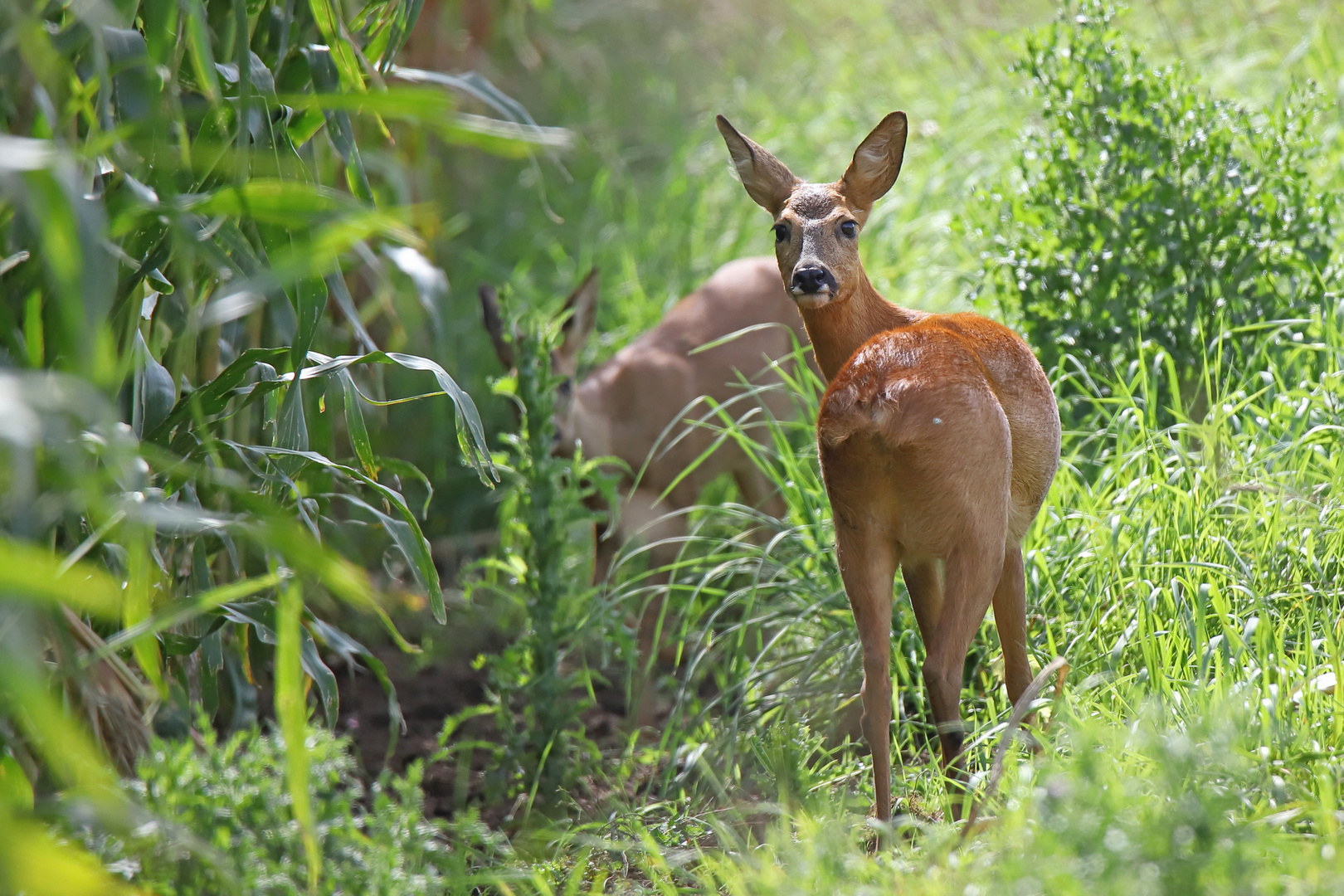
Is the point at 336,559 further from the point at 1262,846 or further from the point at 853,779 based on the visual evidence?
the point at 853,779

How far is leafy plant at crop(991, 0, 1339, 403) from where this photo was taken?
378 cm

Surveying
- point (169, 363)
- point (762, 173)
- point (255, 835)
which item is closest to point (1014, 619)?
point (762, 173)

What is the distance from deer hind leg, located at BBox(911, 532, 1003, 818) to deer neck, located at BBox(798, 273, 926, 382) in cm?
61

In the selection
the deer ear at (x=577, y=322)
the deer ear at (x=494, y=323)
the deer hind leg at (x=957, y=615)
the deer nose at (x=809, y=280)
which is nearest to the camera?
the deer hind leg at (x=957, y=615)

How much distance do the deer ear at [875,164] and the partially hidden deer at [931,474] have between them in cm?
17

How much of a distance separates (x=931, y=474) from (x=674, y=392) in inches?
110

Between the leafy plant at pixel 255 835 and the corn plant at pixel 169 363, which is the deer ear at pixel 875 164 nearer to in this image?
the corn plant at pixel 169 363

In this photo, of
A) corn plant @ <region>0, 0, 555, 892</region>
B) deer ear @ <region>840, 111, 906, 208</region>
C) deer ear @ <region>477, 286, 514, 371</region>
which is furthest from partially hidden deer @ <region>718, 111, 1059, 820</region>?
deer ear @ <region>477, 286, 514, 371</region>

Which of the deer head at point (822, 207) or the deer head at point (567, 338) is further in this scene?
the deer head at point (567, 338)

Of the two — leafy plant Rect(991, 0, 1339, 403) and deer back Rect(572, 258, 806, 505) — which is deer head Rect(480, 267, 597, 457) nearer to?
deer back Rect(572, 258, 806, 505)

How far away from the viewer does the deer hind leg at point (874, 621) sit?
7.66 ft

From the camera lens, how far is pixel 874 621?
2.40 m

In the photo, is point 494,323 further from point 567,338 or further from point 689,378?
point 689,378

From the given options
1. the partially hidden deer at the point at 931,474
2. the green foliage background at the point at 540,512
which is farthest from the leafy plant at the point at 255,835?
the partially hidden deer at the point at 931,474
